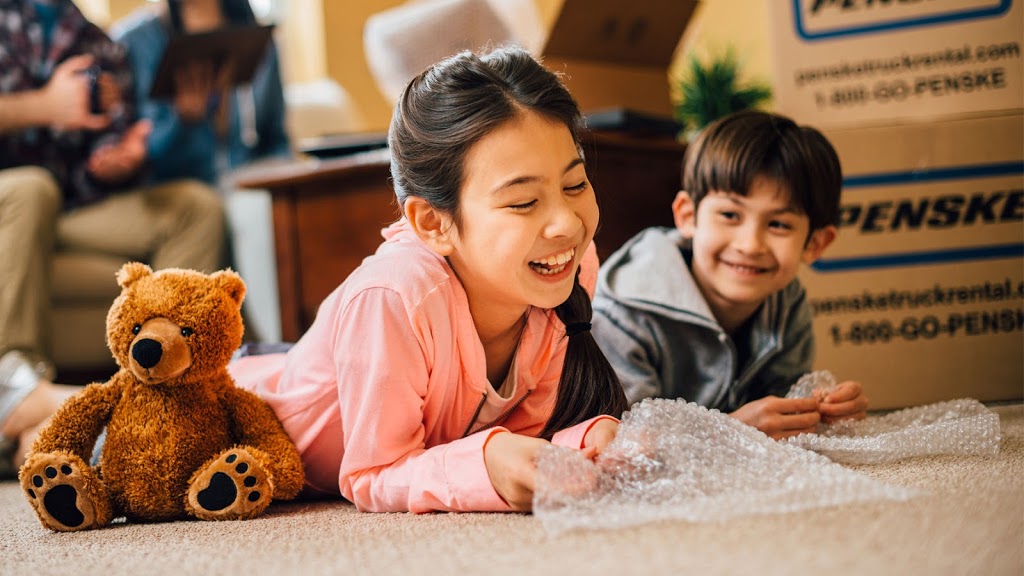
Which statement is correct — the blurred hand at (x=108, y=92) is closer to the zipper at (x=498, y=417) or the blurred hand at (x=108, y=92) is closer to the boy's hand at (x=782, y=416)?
the zipper at (x=498, y=417)

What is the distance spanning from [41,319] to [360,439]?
3.72 ft

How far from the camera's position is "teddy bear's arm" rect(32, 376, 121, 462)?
849mm

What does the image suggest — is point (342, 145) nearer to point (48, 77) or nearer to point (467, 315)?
point (467, 315)

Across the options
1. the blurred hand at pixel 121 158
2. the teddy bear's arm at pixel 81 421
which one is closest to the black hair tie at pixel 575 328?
the teddy bear's arm at pixel 81 421

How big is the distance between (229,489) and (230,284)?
205mm

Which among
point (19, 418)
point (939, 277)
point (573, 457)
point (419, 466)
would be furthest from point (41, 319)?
point (939, 277)

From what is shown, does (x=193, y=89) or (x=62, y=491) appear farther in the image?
(x=193, y=89)

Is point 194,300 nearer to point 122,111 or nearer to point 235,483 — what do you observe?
point 235,483

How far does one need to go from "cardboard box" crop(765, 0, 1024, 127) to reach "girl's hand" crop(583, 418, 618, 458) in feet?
2.81

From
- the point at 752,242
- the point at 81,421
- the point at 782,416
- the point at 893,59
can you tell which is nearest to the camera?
the point at 81,421

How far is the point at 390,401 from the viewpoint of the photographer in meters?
0.85

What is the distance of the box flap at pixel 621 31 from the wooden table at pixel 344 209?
0.15 m

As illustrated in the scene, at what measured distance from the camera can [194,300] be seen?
89 centimetres

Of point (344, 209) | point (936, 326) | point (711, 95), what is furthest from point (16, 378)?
point (711, 95)
